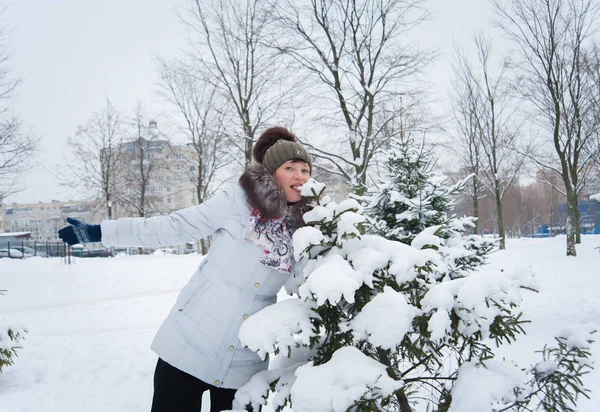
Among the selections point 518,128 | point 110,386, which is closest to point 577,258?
point 518,128

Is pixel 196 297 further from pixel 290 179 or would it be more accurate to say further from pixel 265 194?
pixel 290 179

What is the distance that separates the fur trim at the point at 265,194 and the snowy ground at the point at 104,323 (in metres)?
1.28

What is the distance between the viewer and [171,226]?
2.00 m

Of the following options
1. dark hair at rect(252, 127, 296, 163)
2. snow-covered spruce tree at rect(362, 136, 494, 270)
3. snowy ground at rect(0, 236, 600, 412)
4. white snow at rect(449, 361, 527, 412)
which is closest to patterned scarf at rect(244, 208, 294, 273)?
dark hair at rect(252, 127, 296, 163)

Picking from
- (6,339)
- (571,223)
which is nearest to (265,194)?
(6,339)

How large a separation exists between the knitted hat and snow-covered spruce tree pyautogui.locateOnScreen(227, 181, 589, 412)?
14.4 inches

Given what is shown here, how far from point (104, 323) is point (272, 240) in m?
6.96

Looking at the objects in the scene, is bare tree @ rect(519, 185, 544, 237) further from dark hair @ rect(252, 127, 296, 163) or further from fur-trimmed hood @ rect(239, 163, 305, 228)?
fur-trimmed hood @ rect(239, 163, 305, 228)

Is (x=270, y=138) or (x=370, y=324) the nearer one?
(x=370, y=324)

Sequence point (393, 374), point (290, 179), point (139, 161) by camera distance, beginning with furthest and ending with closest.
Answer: point (139, 161) < point (290, 179) < point (393, 374)

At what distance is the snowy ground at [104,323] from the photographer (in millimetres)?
4094

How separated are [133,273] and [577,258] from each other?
16158 mm

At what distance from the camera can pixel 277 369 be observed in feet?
6.16

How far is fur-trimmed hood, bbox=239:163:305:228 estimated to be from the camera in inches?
75.6
